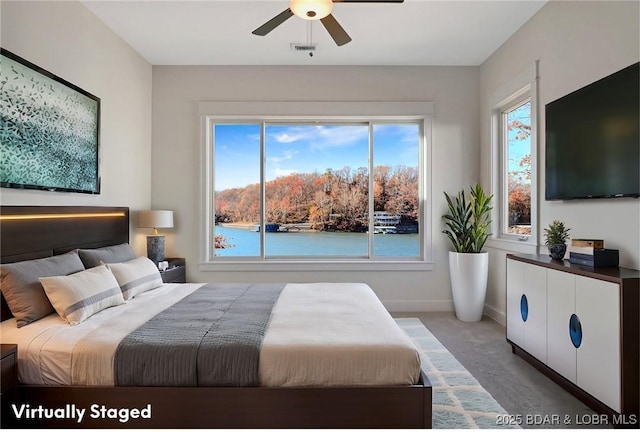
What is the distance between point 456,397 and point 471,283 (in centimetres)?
194

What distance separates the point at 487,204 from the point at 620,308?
2.42 meters

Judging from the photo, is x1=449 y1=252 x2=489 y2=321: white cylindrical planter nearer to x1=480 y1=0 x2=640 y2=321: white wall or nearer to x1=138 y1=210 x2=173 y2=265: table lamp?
x1=480 y1=0 x2=640 y2=321: white wall

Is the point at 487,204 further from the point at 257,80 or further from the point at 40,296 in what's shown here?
the point at 40,296

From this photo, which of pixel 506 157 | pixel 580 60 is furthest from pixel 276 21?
pixel 506 157

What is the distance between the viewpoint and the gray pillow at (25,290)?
7.06 feet

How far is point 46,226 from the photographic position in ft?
8.87

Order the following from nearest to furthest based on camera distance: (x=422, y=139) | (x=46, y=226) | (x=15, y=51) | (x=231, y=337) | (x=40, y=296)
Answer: (x=231, y=337) → (x=40, y=296) → (x=15, y=51) → (x=46, y=226) → (x=422, y=139)

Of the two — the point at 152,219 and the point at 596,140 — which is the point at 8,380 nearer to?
the point at 152,219

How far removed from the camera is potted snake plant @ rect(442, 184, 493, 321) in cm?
414

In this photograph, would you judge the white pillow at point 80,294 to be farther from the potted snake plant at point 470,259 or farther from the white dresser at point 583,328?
the potted snake plant at point 470,259

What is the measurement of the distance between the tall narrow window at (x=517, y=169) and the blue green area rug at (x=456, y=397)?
5.30 ft

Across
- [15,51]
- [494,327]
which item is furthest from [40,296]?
[494,327]

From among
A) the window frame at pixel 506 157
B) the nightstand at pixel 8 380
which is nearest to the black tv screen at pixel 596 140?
the window frame at pixel 506 157

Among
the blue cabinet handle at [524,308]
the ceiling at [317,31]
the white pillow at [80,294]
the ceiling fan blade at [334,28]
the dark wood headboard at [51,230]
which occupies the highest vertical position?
the ceiling at [317,31]
